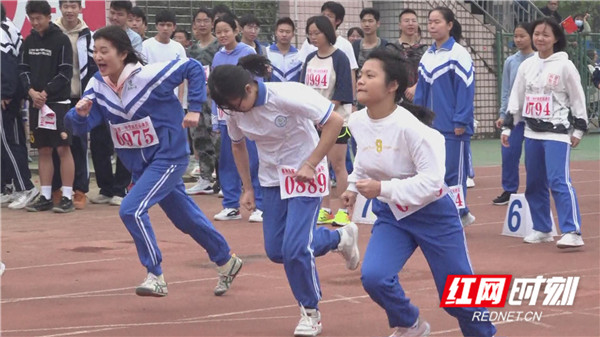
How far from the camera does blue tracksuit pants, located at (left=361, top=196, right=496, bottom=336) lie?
19.7 feet

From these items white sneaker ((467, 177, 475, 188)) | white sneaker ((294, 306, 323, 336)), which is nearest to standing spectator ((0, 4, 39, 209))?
white sneaker ((467, 177, 475, 188))

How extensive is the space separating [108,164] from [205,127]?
1.29 m

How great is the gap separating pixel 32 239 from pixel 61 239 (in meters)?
0.27

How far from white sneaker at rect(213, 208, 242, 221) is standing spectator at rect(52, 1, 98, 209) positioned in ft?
6.05

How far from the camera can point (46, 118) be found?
12.4 m

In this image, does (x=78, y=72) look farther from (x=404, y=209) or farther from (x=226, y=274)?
(x=404, y=209)

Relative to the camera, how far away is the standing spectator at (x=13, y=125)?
498 inches

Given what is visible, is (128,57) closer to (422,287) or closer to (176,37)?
(422,287)

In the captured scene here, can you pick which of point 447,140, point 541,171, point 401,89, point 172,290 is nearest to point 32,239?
point 172,290

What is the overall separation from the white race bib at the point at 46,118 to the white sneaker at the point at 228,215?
2085 mm

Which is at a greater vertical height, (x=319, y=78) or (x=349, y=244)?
(x=319, y=78)

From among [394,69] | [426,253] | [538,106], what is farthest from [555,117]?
[426,253]

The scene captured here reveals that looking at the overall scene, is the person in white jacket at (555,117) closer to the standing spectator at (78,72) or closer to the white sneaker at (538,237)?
the white sneaker at (538,237)

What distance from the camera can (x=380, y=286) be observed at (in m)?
5.98
